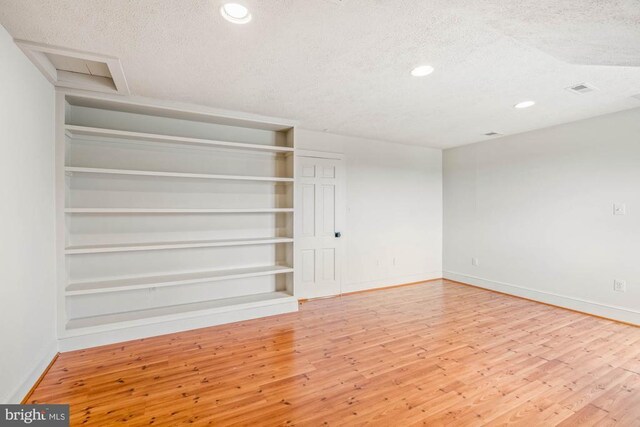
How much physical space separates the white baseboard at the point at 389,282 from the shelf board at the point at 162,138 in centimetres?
236

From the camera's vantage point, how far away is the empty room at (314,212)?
1959 mm

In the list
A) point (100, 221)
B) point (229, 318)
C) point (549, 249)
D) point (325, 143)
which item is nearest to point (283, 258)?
point (229, 318)

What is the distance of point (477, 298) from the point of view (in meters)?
4.61

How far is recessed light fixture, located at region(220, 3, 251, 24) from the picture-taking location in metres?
1.73

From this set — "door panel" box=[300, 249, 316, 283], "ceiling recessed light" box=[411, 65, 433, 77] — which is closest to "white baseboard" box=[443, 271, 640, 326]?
"door panel" box=[300, 249, 316, 283]

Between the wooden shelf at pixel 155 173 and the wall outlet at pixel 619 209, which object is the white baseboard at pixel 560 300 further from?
the wooden shelf at pixel 155 173

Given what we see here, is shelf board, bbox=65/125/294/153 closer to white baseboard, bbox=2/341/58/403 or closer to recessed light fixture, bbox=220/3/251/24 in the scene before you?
recessed light fixture, bbox=220/3/251/24

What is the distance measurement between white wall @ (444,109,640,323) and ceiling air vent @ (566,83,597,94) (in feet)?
3.85

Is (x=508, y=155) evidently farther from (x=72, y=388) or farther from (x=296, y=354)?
(x=72, y=388)

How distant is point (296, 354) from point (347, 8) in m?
2.71

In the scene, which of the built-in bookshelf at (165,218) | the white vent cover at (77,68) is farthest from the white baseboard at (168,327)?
the white vent cover at (77,68)

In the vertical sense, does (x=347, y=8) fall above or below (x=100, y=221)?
above

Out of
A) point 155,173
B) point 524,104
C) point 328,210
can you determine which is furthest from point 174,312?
point 524,104

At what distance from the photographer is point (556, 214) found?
14.0ft
